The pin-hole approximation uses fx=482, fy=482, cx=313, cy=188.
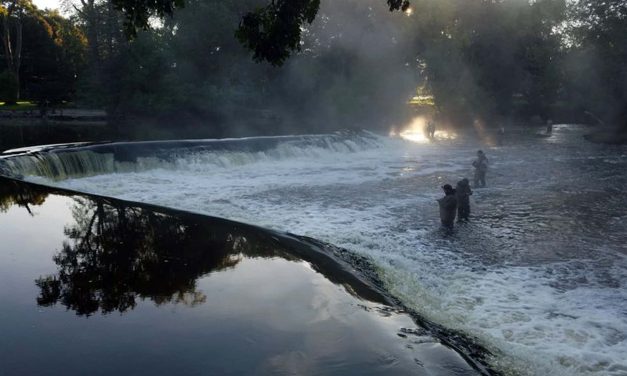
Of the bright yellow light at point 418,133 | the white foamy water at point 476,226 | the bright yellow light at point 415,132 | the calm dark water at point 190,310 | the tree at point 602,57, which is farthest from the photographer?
the bright yellow light at point 418,133

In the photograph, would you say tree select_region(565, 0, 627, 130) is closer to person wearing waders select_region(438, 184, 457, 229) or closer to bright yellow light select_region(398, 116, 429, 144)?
bright yellow light select_region(398, 116, 429, 144)

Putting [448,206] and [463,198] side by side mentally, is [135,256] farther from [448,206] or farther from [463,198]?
[463,198]

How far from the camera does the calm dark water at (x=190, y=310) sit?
5.64 meters

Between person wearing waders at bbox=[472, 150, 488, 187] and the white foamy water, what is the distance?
0.62 meters

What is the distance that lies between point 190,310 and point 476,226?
8.74 metres

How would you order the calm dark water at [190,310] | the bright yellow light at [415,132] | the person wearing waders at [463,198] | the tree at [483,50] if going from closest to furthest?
the calm dark water at [190,310], the person wearing waders at [463,198], the bright yellow light at [415,132], the tree at [483,50]

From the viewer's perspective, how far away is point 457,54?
167 ft

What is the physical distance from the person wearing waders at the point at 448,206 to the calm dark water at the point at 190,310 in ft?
12.6

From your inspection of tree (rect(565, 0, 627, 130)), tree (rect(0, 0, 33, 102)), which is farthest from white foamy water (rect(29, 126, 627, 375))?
tree (rect(0, 0, 33, 102))

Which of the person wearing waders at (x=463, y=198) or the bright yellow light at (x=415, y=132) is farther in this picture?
the bright yellow light at (x=415, y=132)

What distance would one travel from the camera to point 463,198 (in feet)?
44.1

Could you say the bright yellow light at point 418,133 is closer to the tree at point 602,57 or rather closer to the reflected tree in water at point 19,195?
the tree at point 602,57

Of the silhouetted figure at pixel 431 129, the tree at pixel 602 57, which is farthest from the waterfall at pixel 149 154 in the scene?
the tree at pixel 602 57

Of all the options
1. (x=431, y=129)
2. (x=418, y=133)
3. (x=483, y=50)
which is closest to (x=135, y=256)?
(x=431, y=129)
